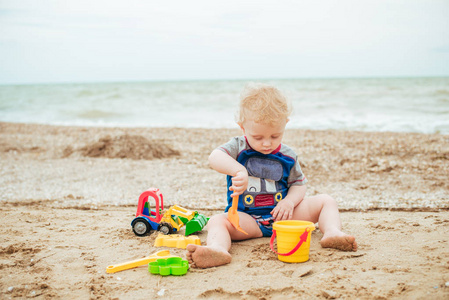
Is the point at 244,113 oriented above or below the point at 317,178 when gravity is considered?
above

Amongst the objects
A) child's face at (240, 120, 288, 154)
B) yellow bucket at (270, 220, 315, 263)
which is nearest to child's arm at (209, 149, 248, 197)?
child's face at (240, 120, 288, 154)

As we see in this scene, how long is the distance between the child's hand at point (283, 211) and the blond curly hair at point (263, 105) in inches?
24.7

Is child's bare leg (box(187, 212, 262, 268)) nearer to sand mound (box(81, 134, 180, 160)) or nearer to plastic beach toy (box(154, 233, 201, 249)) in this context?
plastic beach toy (box(154, 233, 201, 249))

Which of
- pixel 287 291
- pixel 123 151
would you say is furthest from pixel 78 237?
pixel 123 151

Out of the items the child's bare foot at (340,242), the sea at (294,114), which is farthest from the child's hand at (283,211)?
the sea at (294,114)

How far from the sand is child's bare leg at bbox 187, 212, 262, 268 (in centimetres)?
7

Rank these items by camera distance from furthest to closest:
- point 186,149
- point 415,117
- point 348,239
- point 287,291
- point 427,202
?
point 415,117, point 186,149, point 427,202, point 348,239, point 287,291

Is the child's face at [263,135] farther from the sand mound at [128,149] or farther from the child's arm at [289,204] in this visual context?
the sand mound at [128,149]

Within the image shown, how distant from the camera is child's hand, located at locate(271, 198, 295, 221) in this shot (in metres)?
2.77

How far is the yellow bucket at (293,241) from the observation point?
7.73 feet

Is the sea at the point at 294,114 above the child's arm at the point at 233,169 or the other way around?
above

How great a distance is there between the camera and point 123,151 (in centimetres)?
696

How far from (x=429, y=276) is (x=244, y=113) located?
4.94ft

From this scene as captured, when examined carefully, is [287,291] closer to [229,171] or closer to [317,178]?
[229,171]
